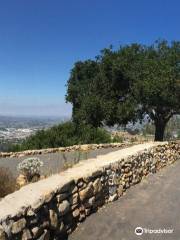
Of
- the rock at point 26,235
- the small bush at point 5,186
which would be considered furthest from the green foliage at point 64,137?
the rock at point 26,235

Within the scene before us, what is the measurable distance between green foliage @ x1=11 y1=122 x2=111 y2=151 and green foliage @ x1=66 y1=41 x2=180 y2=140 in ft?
6.33

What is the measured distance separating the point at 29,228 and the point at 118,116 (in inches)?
957

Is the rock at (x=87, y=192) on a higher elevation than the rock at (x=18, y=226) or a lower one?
higher

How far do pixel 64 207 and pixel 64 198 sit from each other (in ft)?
0.55

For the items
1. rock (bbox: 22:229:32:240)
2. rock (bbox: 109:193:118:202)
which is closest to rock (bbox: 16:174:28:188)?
rock (bbox: 109:193:118:202)

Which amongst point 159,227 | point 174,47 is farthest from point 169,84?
point 159,227

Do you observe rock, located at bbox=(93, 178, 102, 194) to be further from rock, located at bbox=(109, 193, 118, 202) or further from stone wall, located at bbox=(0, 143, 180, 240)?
rock, located at bbox=(109, 193, 118, 202)

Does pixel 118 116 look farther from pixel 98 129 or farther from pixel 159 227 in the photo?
pixel 159 227

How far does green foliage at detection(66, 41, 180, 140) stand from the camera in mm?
28219

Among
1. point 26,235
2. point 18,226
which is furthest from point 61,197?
point 18,226

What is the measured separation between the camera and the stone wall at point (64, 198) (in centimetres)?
588

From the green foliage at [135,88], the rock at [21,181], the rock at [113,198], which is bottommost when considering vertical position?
the rock at [113,198]

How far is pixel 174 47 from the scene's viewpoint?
31.9 meters

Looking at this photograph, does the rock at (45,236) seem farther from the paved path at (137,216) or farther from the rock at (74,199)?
the rock at (74,199)
